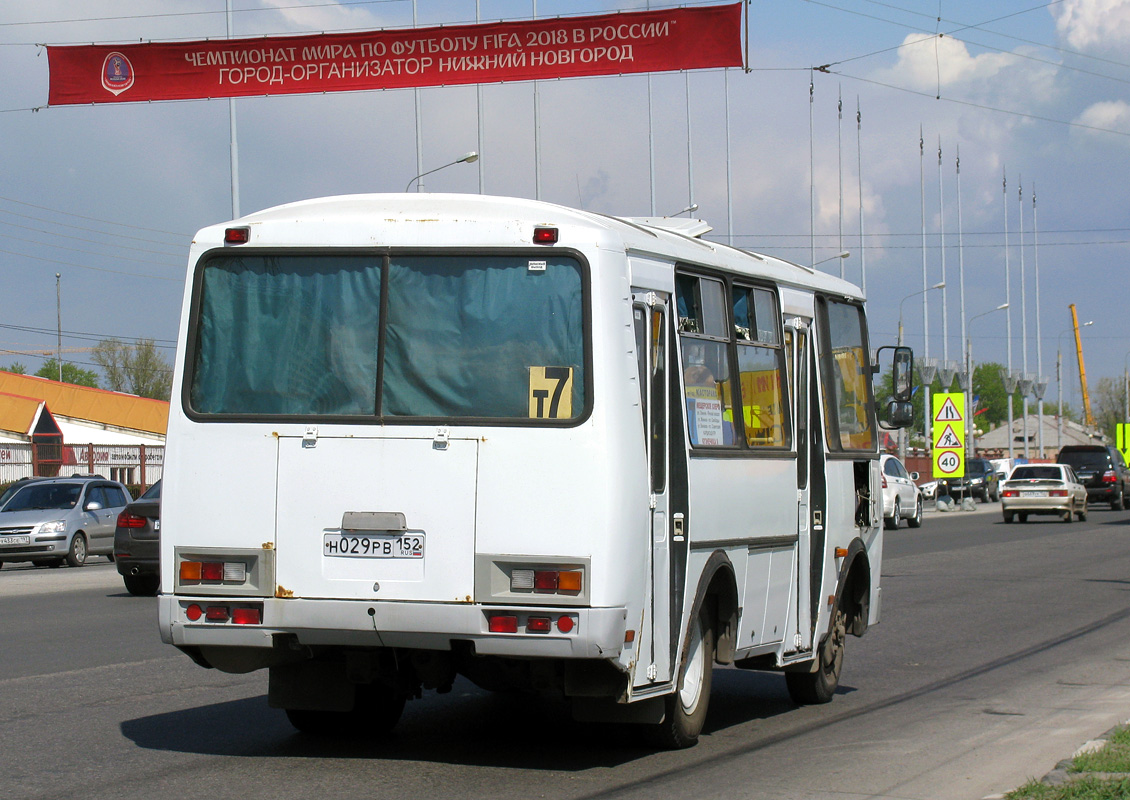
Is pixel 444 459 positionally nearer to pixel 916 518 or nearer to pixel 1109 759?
pixel 1109 759

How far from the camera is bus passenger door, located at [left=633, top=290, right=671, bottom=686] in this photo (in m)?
7.25

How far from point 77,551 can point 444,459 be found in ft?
72.4

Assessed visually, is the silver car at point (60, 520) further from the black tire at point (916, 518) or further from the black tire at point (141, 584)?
the black tire at point (916, 518)

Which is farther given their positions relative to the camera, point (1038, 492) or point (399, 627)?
point (1038, 492)

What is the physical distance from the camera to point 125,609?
17453mm

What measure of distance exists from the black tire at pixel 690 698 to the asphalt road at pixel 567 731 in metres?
0.14

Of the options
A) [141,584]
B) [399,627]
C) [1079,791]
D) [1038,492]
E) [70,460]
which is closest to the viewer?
[1079,791]

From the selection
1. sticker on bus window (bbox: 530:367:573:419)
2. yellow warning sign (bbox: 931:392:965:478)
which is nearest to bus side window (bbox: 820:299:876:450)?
sticker on bus window (bbox: 530:367:573:419)

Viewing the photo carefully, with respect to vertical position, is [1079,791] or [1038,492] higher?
[1038,492]

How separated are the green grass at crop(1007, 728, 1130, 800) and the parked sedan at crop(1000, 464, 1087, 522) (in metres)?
35.6

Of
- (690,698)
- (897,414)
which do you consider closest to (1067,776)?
(690,698)

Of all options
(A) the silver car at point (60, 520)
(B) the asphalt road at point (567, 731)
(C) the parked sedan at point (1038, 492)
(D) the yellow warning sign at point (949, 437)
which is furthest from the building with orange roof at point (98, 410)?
(B) the asphalt road at point (567, 731)

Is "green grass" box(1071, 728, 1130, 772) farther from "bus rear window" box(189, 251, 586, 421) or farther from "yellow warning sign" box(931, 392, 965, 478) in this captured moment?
"yellow warning sign" box(931, 392, 965, 478)

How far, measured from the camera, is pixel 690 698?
8.09m
